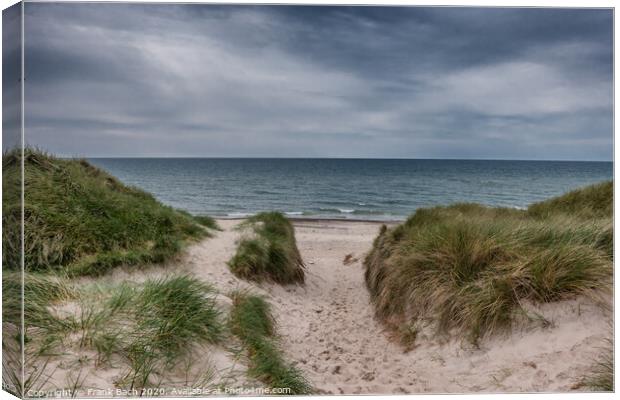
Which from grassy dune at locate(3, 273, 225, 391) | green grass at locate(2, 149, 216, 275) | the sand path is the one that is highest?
green grass at locate(2, 149, 216, 275)

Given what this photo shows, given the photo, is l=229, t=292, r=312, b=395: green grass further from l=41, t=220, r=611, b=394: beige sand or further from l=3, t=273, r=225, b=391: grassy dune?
l=3, t=273, r=225, b=391: grassy dune

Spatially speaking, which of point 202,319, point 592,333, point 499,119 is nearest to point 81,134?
point 202,319

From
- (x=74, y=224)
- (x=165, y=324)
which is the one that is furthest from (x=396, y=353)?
(x=74, y=224)

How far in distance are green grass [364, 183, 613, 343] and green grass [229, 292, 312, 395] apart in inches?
51.6

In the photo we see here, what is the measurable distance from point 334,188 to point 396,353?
22.8 m

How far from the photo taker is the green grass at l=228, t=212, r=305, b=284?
5727 mm

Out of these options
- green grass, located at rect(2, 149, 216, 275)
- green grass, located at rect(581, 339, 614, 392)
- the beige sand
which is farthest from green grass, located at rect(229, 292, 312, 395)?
green grass, located at rect(581, 339, 614, 392)

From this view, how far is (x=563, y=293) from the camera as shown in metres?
3.92

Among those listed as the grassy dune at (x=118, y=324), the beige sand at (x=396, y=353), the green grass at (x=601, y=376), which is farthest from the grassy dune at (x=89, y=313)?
the green grass at (x=601, y=376)

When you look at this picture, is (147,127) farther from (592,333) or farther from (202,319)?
(592,333)

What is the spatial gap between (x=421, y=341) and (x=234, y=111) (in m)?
2.96

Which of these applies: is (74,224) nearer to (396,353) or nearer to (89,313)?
(89,313)

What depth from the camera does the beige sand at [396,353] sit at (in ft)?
11.3

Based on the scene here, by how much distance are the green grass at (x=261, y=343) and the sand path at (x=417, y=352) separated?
0.51 ft
